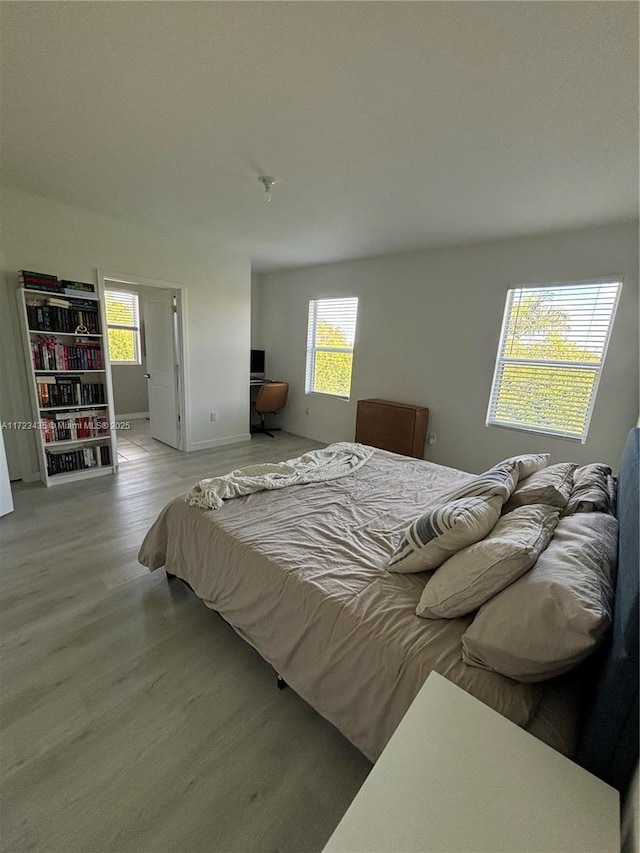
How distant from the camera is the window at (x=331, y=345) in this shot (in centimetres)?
470

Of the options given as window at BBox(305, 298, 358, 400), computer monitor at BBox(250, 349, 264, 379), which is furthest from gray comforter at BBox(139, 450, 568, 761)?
computer monitor at BBox(250, 349, 264, 379)

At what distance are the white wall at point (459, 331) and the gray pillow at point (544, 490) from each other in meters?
1.89

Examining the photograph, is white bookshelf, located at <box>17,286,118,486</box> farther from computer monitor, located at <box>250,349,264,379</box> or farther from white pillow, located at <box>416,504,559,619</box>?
white pillow, located at <box>416,504,559,619</box>

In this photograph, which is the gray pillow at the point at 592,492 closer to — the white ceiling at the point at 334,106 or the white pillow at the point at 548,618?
the white pillow at the point at 548,618

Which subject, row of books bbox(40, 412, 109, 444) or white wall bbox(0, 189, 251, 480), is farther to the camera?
row of books bbox(40, 412, 109, 444)

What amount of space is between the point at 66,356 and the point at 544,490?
12.7 ft

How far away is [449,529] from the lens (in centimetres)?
124

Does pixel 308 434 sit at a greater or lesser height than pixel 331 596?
lesser

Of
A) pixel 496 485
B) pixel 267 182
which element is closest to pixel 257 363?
pixel 267 182

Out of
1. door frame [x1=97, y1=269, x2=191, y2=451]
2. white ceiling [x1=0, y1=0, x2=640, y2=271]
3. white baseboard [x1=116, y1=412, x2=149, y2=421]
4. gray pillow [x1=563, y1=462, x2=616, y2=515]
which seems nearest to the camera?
white ceiling [x1=0, y1=0, x2=640, y2=271]

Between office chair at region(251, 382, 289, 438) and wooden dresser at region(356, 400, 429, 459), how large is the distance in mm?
1366

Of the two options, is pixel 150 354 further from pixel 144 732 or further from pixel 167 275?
pixel 144 732

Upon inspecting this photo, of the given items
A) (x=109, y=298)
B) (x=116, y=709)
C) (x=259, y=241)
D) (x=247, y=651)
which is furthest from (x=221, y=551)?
(x=109, y=298)

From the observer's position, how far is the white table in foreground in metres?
0.56
